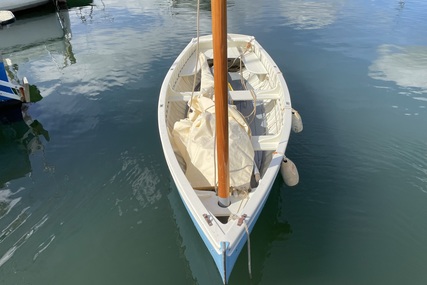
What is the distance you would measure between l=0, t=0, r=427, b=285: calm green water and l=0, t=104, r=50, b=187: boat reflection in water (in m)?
0.06

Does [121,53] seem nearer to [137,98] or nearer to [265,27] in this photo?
[137,98]

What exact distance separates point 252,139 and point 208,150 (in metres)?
1.28

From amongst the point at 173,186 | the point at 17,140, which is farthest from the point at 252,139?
the point at 17,140

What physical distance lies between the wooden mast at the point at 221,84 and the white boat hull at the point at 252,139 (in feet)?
1.71

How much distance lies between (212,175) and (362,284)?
11.4ft

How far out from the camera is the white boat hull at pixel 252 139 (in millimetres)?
5168

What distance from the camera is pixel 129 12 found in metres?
25.7

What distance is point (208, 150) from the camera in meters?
6.75

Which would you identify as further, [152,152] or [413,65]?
[413,65]

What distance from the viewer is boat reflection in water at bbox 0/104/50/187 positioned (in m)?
9.45

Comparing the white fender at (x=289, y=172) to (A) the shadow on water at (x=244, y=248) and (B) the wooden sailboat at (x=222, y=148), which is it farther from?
(A) the shadow on water at (x=244, y=248)

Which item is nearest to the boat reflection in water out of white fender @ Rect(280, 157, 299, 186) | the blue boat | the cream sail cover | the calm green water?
the calm green water

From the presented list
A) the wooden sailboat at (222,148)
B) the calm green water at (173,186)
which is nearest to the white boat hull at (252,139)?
the wooden sailboat at (222,148)

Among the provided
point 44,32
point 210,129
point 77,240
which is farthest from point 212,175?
point 44,32
